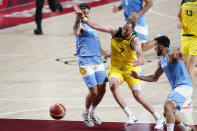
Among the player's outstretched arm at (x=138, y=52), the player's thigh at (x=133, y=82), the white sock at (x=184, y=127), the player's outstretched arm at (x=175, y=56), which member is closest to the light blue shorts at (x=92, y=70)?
the player's thigh at (x=133, y=82)

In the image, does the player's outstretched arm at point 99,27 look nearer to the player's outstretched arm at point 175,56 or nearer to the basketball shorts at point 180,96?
the player's outstretched arm at point 175,56

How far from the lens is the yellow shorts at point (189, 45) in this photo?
37.3 ft

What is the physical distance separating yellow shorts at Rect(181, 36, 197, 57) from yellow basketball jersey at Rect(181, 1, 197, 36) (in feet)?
0.39

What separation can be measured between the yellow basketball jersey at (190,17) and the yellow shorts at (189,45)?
0.12 meters

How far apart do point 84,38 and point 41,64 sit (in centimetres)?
579

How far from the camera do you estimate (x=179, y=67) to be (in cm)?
912

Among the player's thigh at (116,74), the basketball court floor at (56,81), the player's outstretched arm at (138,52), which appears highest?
the player's outstretched arm at (138,52)

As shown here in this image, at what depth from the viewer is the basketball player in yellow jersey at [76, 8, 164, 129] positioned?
9742mm

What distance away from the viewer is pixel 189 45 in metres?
11.5

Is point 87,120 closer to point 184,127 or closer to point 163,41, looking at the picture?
point 184,127

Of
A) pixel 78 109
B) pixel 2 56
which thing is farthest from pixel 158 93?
pixel 2 56

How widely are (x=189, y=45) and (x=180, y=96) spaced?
266 centimetres

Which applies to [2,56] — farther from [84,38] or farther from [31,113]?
[84,38]

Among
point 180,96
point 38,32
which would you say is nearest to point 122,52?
point 180,96
